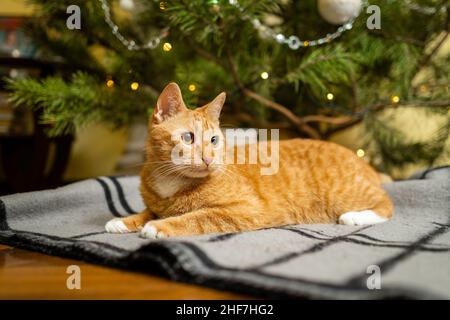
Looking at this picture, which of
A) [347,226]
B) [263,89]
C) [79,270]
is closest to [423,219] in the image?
[347,226]

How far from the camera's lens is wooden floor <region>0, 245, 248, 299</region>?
653mm

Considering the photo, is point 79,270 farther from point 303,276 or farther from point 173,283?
point 303,276

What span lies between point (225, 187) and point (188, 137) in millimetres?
168

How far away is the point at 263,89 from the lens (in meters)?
1.57

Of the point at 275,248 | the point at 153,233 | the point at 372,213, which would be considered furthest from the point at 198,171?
the point at 372,213

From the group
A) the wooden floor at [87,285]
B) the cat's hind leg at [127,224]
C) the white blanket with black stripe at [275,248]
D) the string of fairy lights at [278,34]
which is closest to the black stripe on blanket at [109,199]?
the white blanket with black stripe at [275,248]

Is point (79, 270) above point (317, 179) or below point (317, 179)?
below

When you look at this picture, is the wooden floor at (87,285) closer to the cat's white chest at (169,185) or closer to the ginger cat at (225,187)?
the ginger cat at (225,187)

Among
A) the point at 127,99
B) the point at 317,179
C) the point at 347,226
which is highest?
the point at 127,99

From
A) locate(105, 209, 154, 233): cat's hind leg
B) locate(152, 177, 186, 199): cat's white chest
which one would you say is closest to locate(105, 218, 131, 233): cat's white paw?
locate(105, 209, 154, 233): cat's hind leg

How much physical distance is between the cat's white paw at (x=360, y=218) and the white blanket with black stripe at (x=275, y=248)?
0.12ft

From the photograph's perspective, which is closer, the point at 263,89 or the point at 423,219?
the point at 423,219

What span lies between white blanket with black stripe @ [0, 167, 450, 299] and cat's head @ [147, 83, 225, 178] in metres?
0.20
